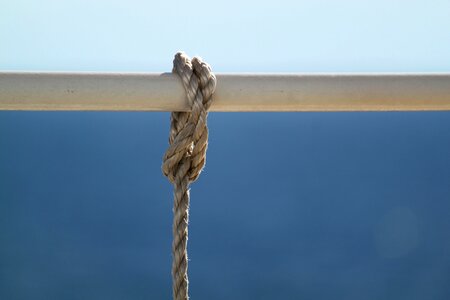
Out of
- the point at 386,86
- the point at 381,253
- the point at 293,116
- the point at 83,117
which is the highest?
the point at 83,117

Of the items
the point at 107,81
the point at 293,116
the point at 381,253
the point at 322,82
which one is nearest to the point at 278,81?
the point at 322,82

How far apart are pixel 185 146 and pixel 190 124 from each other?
20mm

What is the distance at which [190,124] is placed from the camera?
1.51 ft

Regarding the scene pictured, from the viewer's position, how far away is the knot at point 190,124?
0.45m

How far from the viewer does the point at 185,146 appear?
1.53 ft

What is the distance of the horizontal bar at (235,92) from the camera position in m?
0.44

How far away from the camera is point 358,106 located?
1.58 ft

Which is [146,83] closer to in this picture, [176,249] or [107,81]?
[107,81]

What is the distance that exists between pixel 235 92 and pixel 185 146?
6 centimetres

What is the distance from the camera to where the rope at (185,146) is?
0.45 meters

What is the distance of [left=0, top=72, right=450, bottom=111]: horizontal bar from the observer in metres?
0.44

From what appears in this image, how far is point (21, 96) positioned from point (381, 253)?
572cm

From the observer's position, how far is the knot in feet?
1.48

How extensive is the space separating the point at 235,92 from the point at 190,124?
0.15 ft
